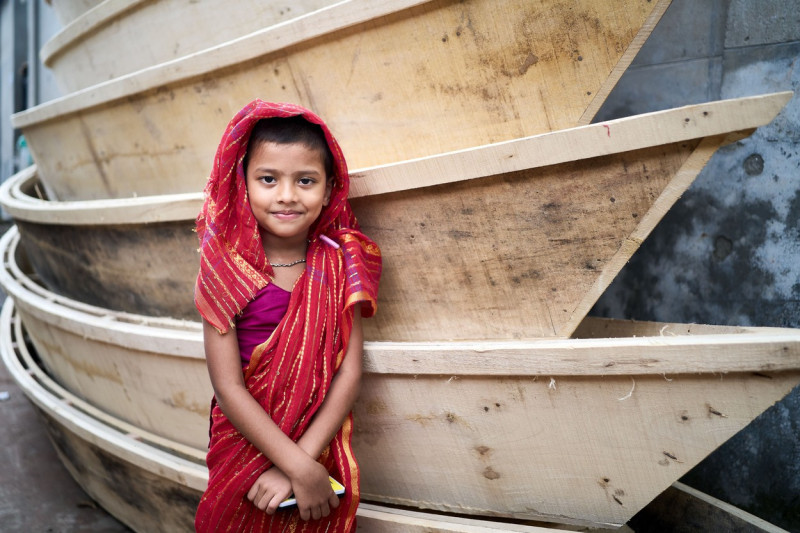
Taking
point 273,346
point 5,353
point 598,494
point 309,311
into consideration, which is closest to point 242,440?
point 273,346

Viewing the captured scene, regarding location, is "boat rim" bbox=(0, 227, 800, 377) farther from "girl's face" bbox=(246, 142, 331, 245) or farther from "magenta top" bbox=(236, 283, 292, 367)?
"girl's face" bbox=(246, 142, 331, 245)

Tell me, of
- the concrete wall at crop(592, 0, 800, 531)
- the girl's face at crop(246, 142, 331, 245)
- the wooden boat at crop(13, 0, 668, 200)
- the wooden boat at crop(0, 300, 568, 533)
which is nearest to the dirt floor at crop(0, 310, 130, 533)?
the wooden boat at crop(0, 300, 568, 533)

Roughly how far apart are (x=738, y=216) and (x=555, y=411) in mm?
Answer: 1134

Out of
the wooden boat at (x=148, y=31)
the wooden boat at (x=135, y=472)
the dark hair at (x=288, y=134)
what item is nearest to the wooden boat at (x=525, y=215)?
the dark hair at (x=288, y=134)

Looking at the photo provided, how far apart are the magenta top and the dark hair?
0.30 m

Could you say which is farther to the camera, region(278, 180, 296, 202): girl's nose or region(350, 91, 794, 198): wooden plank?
region(278, 180, 296, 202): girl's nose

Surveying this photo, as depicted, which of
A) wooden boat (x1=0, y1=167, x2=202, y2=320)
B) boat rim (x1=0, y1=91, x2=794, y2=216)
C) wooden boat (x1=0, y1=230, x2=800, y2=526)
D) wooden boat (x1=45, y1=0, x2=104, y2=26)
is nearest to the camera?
boat rim (x1=0, y1=91, x2=794, y2=216)

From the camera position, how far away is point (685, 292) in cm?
236

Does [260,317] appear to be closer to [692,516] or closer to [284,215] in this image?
[284,215]

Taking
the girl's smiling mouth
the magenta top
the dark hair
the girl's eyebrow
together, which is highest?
the dark hair

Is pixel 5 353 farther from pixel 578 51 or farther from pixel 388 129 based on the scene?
pixel 578 51

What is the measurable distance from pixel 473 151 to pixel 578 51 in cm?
34

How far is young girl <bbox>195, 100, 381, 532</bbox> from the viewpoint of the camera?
1455 millimetres

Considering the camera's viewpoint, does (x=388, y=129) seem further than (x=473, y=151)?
Yes
